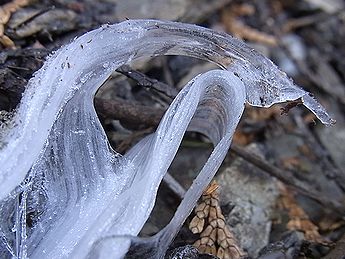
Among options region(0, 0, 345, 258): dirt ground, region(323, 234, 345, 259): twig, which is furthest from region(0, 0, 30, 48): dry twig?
region(323, 234, 345, 259): twig

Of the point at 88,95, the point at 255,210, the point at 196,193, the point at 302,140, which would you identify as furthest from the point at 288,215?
the point at 88,95

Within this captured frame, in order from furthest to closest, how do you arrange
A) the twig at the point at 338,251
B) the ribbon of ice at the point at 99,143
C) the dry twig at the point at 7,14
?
the dry twig at the point at 7,14 → the twig at the point at 338,251 → the ribbon of ice at the point at 99,143

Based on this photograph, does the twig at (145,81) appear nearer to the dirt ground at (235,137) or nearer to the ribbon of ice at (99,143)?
the dirt ground at (235,137)

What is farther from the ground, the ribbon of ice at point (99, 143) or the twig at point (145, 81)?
the twig at point (145, 81)

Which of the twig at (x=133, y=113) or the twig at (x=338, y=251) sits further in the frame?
the twig at (x=133, y=113)

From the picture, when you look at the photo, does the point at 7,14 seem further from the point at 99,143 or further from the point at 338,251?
the point at 338,251

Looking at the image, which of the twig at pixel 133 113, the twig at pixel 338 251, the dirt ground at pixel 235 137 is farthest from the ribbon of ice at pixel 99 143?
the twig at pixel 338 251
